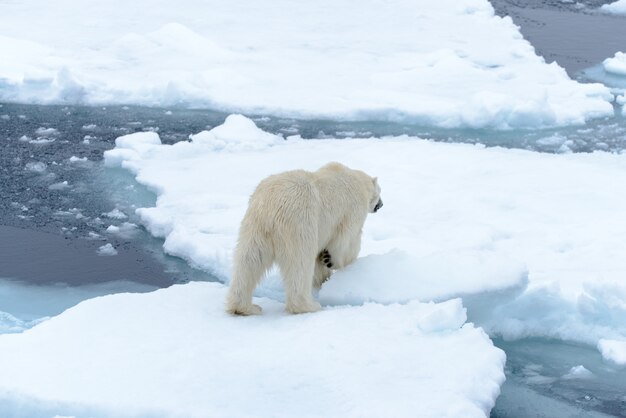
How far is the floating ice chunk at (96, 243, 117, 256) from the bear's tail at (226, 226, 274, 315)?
183 centimetres

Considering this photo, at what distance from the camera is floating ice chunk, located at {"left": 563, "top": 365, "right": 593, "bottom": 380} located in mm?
4148

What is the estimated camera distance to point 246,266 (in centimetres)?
395

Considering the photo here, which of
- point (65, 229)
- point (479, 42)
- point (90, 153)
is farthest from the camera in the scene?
point (479, 42)

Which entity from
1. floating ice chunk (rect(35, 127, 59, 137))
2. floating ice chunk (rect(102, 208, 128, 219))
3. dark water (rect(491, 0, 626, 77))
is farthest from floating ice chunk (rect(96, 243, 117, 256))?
dark water (rect(491, 0, 626, 77))

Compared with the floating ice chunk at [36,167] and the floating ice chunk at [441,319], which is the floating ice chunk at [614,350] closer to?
the floating ice chunk at [441,319]

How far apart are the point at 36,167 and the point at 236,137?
5.28 ft

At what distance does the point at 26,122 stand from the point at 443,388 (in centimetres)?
587

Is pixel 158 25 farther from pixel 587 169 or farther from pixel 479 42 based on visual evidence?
pixel 587 169

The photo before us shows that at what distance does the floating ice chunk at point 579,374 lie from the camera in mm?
4148

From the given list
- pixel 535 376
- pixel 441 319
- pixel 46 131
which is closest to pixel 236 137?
pixel 46 131

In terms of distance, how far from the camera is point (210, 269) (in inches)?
204

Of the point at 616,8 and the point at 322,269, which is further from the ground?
the point at 616,8

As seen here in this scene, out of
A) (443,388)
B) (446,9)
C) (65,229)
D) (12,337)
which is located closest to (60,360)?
(12,337)

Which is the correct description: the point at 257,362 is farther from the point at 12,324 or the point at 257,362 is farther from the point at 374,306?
the point at 12,324
